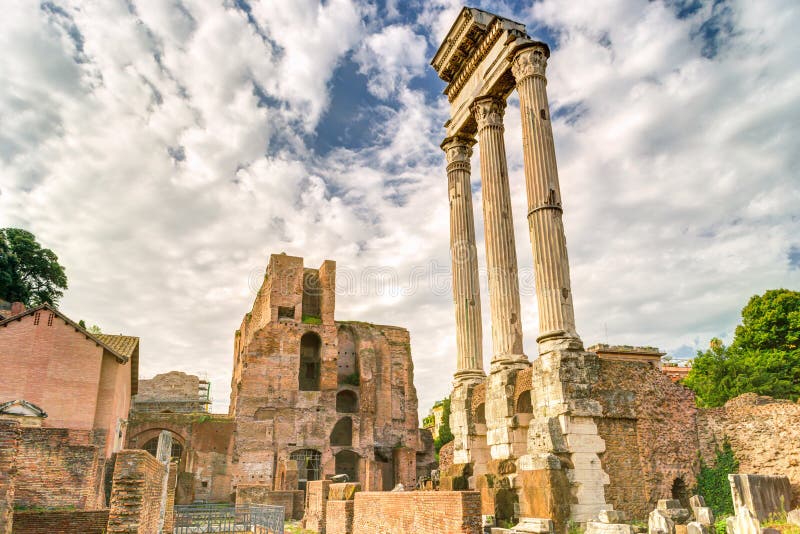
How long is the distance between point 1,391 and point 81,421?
2649 mm

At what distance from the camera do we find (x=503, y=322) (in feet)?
47.5

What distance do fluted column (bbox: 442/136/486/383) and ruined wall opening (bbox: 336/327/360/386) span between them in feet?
74.8

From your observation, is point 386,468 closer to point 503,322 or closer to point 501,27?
point 503,322

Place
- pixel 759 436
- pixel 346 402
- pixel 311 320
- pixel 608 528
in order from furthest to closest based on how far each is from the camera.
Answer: pixel 346 402 < pixel 311 320 < pixel 759 436 < pixel 608 528

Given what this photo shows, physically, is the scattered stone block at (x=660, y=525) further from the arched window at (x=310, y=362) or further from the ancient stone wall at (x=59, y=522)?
the arched window at (x=310, y=362)

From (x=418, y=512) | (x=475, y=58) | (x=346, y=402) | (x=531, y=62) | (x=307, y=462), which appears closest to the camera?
(x=418, y=512)

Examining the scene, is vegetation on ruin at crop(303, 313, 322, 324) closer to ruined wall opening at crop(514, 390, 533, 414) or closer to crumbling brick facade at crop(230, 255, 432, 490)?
crumbling brick facade at crop(230, 255, 432, 490)

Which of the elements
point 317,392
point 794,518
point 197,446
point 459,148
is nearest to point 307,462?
point 317,392

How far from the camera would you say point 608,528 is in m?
8.86

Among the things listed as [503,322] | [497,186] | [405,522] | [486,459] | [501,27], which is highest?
[501,27]

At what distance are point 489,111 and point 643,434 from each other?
9.52 metres

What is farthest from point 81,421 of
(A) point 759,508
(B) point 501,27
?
(A) point 759,508

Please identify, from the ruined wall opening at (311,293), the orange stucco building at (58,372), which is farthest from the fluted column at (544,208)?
the ruined wall opening at (311,293)

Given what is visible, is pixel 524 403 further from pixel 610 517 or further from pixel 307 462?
pixel 307 462
